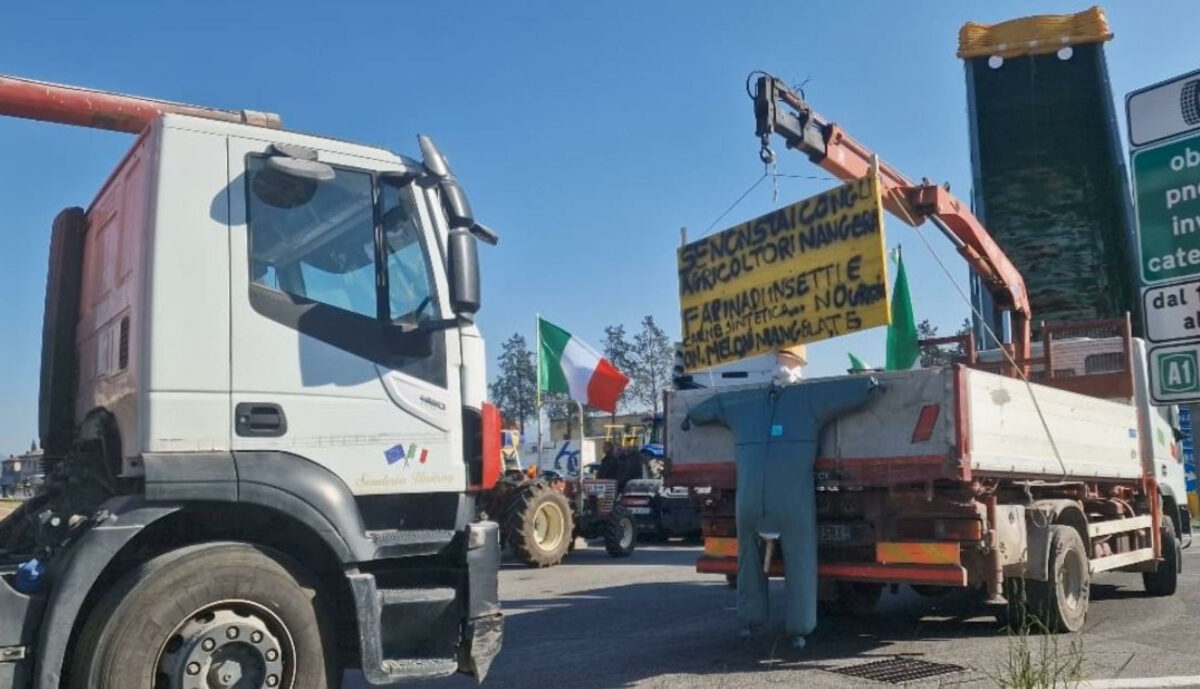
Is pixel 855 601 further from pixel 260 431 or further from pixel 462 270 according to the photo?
pixel 260 431

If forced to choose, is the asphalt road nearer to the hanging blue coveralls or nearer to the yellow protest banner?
the hanging blue coveralls

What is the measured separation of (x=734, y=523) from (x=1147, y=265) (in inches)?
179

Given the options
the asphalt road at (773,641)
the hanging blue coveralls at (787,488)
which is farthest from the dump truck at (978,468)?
the asphalt road at (773,641)

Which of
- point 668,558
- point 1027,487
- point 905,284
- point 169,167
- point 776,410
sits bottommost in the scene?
point 668,558

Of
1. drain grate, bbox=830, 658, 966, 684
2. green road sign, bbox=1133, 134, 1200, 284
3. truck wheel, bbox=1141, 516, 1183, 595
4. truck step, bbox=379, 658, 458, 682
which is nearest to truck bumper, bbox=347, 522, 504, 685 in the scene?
truck step, bbox=379, 658, 458, 682

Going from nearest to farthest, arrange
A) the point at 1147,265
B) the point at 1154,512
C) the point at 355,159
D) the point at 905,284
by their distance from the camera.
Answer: the point at 1147,265, the point at 355,159, the point at 1154,512, the point at 905,284

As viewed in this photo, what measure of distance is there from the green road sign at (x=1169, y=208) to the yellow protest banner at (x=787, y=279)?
3.42 metres

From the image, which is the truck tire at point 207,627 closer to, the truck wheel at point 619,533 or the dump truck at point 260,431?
the dump truck at point 260,431

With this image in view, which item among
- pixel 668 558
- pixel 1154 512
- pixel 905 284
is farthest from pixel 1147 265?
pixel 905 284

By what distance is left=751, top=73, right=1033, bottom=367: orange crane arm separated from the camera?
10.2 meters

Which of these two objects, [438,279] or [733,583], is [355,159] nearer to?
[438,279]

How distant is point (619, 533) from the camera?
16594 millimetres

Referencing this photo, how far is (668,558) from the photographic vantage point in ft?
54.4

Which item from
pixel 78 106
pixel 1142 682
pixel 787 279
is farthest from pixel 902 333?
pixel 78 106
